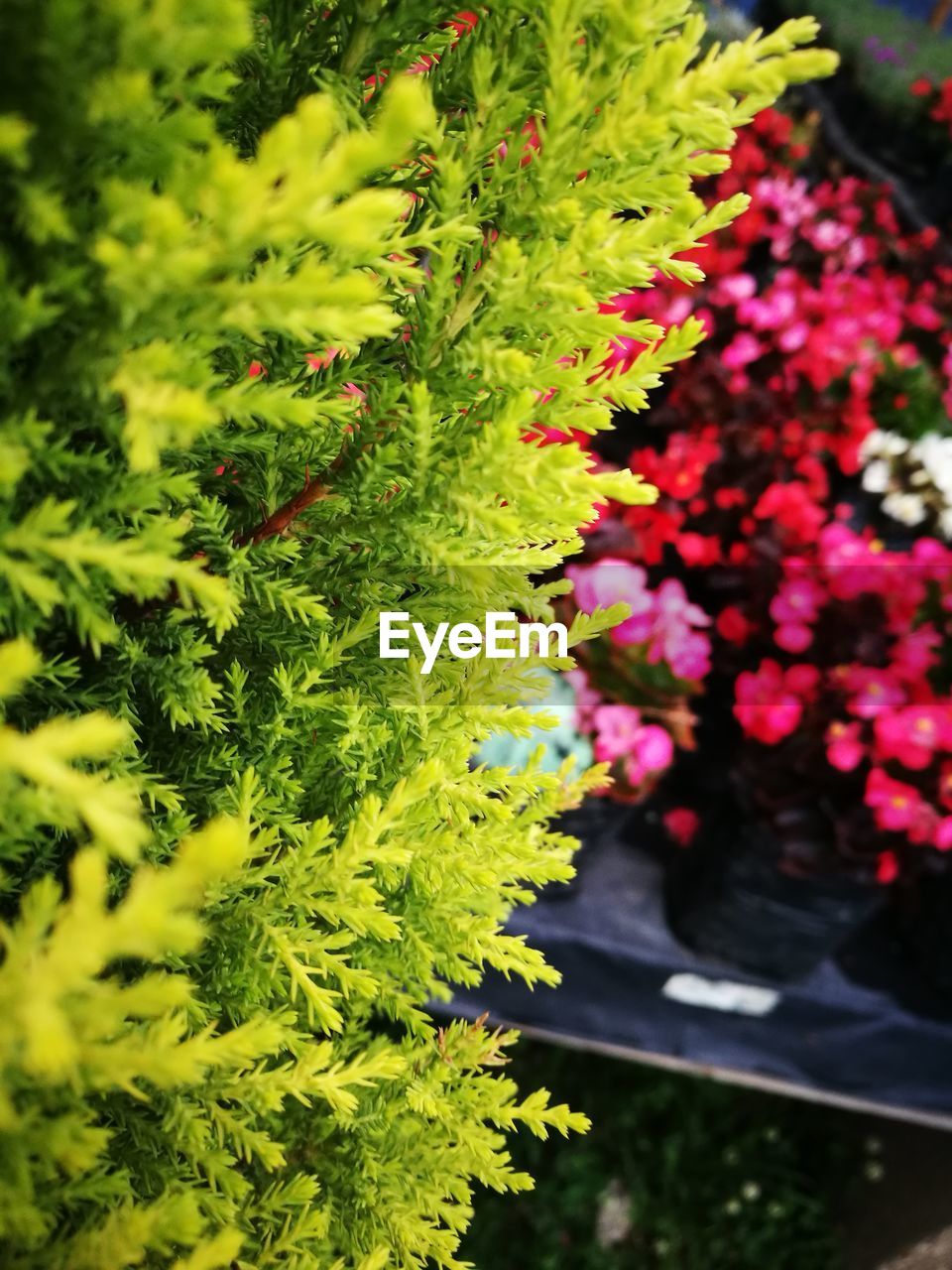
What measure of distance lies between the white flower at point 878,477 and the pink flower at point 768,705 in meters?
0.60

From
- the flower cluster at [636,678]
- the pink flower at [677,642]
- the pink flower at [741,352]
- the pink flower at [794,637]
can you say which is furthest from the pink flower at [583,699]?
the pink flower at [741,352]

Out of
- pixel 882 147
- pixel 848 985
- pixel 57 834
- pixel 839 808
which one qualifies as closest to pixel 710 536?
pixel 839 808

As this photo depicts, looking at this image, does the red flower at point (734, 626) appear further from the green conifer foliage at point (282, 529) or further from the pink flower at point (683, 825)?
the green conifer foliage at point (282, 529)

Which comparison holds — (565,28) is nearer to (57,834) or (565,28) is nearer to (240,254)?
(240,254)

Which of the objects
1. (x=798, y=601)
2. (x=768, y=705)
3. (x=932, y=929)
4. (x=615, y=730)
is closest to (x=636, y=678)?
(x=615, y=730)

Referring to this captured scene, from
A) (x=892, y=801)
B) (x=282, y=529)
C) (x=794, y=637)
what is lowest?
(x=892, y=801)

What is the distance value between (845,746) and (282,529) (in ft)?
3.64

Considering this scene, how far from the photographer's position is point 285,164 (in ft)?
1.24

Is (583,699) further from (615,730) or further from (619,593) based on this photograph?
(619,593)

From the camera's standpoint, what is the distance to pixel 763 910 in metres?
1.44

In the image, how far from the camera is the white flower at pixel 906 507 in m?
1.83

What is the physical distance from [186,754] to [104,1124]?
29cm

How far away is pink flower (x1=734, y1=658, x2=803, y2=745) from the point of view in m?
1.46

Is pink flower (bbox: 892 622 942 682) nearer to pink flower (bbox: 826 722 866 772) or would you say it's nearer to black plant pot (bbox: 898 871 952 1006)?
pink flower (bbox: 826 722 866 772)
